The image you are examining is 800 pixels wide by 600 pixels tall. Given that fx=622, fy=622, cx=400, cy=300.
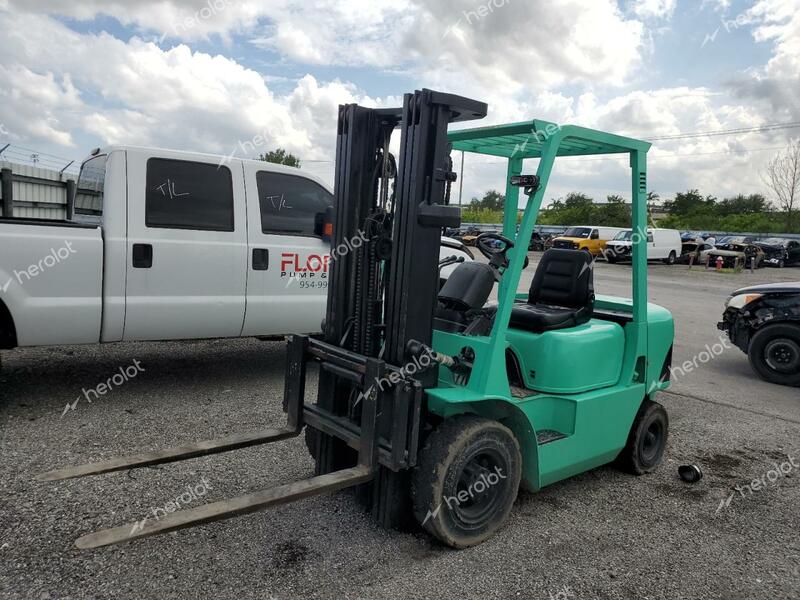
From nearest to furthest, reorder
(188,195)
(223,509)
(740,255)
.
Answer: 1. (223,509)
2. (188,195)
3. (740,255)

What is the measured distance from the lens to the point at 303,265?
20.0 ft

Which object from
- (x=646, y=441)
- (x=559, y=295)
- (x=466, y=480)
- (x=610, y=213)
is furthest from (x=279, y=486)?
(x=610, y=213)

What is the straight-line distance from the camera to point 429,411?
3348 mm

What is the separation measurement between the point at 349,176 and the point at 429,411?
1420mm

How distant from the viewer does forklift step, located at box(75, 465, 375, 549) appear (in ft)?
7.94

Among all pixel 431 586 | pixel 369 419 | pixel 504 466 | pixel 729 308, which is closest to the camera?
pixel 431 586

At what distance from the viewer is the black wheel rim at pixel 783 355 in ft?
25.4

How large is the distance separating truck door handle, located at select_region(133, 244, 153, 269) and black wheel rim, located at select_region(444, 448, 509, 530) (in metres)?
3.34

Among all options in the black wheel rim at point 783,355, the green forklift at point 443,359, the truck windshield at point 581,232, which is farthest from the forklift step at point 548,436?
the truck windshield at point 581,232

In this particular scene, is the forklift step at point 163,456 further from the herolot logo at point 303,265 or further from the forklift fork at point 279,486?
the herolot logo at point 303,265

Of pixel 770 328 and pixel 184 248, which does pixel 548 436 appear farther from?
pixel 770 328

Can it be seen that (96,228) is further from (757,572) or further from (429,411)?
(757,572)

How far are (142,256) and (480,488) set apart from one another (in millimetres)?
3461

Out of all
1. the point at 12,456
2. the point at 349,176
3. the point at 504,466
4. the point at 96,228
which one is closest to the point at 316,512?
the point at 504,466
